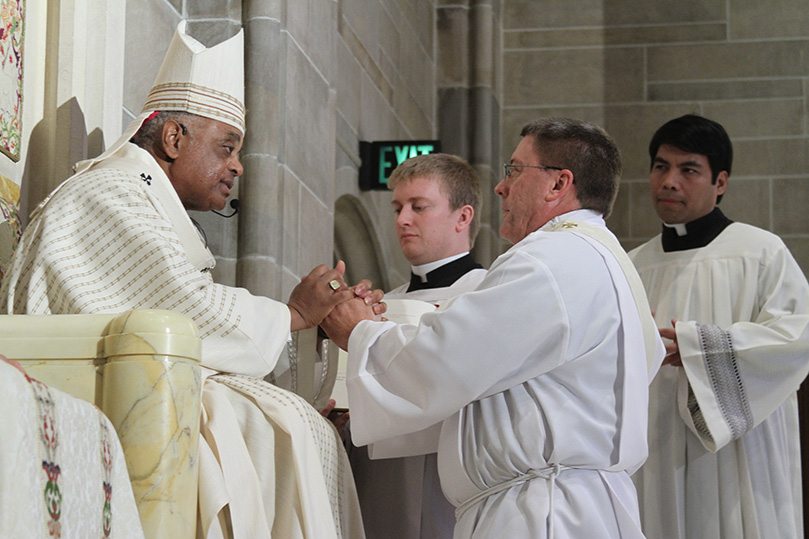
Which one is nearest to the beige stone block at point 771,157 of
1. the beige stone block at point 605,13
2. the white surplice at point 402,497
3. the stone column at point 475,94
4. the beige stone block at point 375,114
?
the beige stone block at point 605,13

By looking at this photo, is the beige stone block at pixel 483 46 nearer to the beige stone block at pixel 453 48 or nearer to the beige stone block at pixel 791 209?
the beige stone block at pixel 453 48

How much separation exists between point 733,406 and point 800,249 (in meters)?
4.81

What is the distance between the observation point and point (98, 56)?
4.53 meters

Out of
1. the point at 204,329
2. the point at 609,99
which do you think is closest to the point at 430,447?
the point at 204,329

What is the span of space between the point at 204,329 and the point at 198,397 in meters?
0.71

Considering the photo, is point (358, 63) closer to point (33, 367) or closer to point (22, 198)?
point (22, 198)

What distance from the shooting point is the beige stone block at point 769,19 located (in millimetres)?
9977

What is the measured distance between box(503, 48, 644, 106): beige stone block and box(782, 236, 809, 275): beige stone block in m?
1.71

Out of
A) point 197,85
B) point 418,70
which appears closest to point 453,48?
point 418,70

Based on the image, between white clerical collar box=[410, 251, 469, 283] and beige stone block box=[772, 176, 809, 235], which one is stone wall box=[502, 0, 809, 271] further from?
white clerical collar box=[410, 251, 469, 283]

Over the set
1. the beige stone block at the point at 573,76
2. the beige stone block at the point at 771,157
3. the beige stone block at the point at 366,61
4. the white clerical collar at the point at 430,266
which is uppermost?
the beige stone block at the point at 573,76

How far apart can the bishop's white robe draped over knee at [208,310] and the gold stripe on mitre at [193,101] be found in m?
0.55

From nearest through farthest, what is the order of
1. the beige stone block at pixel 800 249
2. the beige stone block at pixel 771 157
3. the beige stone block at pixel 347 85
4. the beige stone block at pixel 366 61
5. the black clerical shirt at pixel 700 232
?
1. the black clerical shirt at pixel 700 232
2. the beige stone block at pixel 347 85
3. the beige stone block at pixel 366 61
4. the beige stone block at pixel 800 249
5. the beige stone block at pixel 771 157

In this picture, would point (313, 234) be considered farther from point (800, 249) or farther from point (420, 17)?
point (800, 249)
